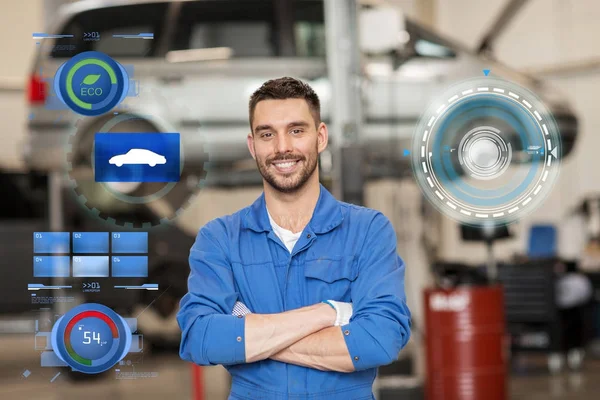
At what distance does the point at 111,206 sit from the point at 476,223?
42.5 inches

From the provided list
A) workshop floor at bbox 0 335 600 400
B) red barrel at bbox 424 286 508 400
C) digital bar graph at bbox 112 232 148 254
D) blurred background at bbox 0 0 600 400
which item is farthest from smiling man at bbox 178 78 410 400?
red barrel at bbox 424 286 508 400

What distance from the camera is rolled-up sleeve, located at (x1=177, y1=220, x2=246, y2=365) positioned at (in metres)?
1.62

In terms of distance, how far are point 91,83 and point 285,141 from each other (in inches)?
32.8

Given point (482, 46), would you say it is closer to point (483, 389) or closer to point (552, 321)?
point (483, 389)

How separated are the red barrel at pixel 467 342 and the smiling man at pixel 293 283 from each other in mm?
2512

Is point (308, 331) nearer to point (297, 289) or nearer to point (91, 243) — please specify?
point (297, 289)

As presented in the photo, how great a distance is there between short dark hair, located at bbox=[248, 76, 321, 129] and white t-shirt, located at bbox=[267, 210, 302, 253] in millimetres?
250

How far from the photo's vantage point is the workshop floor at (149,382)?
235cm

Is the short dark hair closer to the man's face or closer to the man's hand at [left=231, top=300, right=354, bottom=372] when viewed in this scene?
the man's face

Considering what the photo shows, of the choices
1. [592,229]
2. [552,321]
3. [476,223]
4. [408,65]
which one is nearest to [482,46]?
[408,65]

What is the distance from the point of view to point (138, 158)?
223 centimetres

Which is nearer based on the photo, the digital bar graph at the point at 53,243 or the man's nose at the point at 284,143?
the man's nose at the point at 284,143

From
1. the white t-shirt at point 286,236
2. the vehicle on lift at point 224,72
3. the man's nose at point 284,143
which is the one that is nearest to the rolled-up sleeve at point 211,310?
the white t-shirt at point 286,236

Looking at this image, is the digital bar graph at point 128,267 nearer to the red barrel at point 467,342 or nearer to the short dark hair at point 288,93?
the short dark hair at point 288,93
